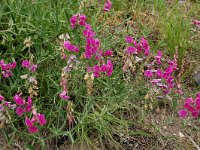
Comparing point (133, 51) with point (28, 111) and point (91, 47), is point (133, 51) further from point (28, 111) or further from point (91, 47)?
point (28, 111)

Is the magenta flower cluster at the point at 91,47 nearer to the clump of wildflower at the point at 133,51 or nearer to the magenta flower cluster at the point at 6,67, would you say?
the clump of wildflower at the point at 133,51

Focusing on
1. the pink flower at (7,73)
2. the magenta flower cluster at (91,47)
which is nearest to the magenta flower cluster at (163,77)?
the magenta flower cluster at (91,47)

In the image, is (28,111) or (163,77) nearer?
(28,111)

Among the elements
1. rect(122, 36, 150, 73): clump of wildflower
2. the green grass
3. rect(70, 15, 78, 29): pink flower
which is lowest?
the green grass

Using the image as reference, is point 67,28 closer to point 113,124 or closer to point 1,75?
point 1,75

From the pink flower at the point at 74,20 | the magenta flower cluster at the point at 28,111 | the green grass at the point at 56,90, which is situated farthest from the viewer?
the green grass at the point at 56,90

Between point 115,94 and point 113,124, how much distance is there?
20 cm

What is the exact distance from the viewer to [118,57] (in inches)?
110

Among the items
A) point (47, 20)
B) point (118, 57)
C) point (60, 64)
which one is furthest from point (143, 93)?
point (47, 20)

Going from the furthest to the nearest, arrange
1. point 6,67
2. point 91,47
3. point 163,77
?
point 163,77 → point 6,67 → point 91,47

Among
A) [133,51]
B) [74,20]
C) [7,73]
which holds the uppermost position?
[74,20]

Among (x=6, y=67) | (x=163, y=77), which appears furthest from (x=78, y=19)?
(x=163, y=77)

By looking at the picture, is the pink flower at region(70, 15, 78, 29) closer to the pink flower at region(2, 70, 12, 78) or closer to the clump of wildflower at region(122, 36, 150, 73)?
the clump of wildflower at region(122, 36, 150, 73)

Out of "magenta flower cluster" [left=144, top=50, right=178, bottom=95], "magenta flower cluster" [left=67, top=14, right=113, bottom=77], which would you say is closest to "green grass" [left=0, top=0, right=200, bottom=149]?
"magenta flower cluster" [left=144, top=50, right=178, bottom=95]
